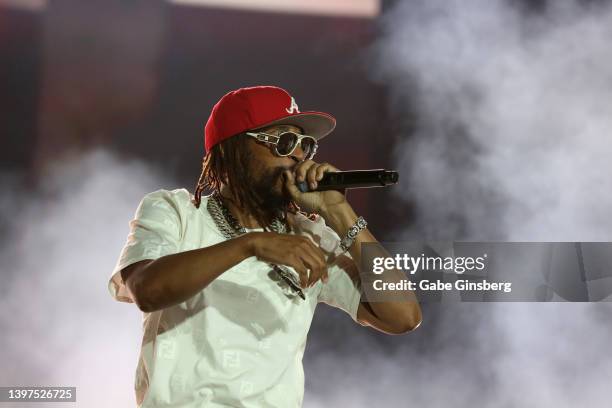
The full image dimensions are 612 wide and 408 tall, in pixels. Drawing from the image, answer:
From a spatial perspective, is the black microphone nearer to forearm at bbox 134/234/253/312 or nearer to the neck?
the neck

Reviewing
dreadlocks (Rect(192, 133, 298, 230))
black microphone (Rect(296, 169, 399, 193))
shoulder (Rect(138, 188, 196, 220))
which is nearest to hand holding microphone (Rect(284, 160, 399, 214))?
black microphone (Rect(296, 169, 399, 193))

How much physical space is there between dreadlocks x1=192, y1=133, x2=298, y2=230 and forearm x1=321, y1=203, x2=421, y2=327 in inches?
6.9

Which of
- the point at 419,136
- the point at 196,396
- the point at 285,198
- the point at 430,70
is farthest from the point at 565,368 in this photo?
the point at 196,396

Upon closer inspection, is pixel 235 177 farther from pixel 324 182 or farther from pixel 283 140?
pixel 324 182

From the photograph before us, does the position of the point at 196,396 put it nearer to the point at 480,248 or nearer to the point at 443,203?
the point at 480,248

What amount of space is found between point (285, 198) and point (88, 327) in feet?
5.71

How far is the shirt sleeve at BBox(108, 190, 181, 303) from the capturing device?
1.53m

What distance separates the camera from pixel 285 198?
179cm

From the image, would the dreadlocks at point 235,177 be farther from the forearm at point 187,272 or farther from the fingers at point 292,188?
the forearm at point 187,272

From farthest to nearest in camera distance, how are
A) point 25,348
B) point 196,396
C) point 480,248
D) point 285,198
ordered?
point 25,348 < point 480,248 < point 285,198 < point 196,396

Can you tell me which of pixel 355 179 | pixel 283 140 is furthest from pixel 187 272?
pixel 283 140

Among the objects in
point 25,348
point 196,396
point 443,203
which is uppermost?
point 443,203

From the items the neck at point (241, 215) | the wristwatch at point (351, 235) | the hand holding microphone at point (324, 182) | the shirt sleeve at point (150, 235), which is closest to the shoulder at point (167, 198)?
the shirt sleeve at point (150, 235)

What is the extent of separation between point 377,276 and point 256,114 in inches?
19.5
